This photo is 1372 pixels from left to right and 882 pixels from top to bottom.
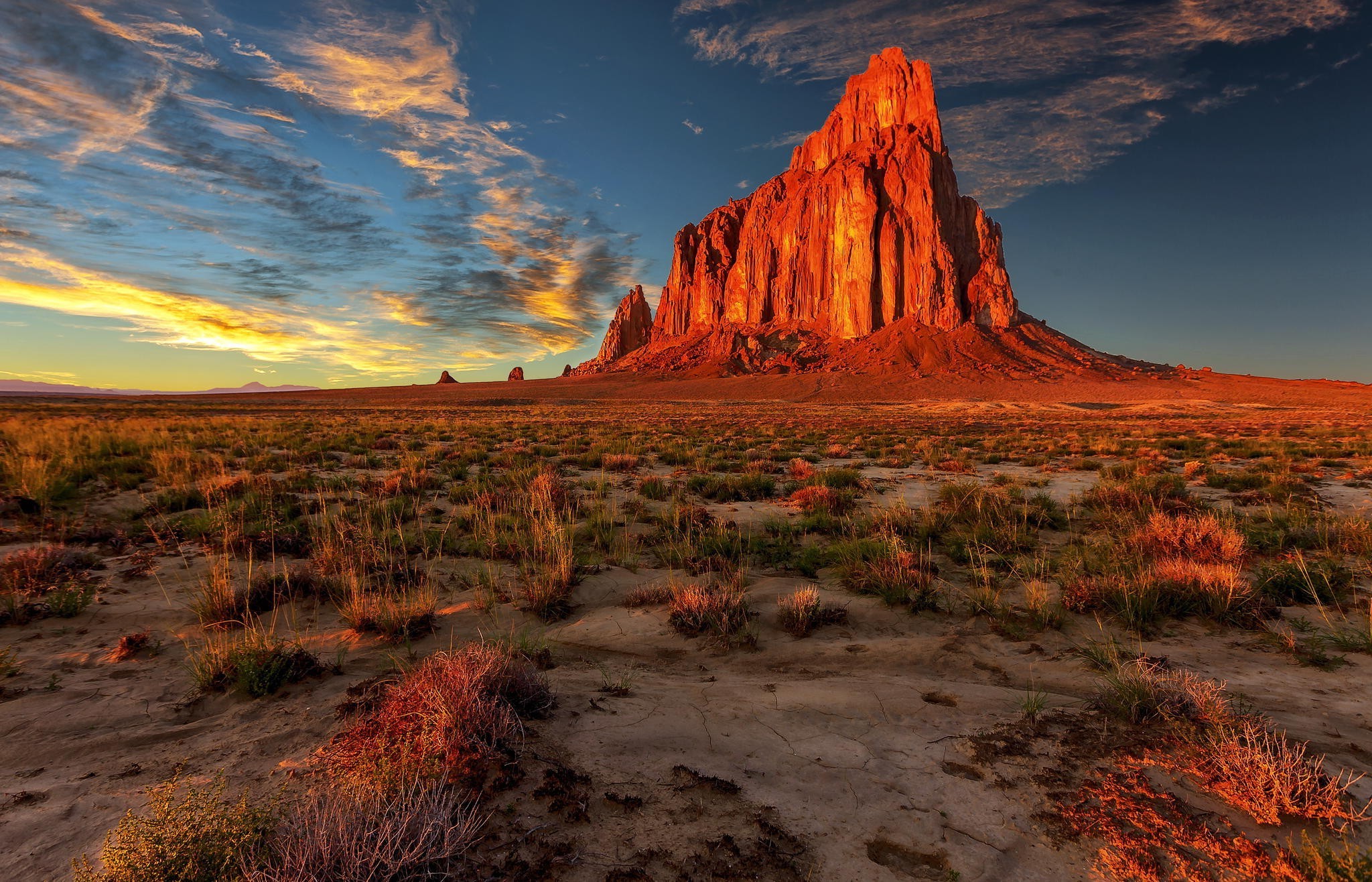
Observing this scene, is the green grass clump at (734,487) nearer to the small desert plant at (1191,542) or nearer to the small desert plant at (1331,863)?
the small desert plant at (1191,542)

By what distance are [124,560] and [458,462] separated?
761cm

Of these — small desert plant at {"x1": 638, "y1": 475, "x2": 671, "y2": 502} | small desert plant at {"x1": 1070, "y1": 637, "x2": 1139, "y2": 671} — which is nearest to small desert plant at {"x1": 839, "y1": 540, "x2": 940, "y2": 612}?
small desert plant at {"x1": 1070, "y1": 637, "x2": 1139, "y2": 671}

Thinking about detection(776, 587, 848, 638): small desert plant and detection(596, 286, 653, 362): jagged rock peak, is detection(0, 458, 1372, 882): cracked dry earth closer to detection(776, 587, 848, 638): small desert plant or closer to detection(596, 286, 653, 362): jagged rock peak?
detection(776, 587, 848, 638): small desert plant

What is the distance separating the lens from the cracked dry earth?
7.18 ft

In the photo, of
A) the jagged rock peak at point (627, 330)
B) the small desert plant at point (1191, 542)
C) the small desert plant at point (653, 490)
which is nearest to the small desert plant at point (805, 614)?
the small desert plant at point (1191, 542)

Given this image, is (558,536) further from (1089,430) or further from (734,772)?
(1089,430)

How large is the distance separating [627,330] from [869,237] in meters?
86.7

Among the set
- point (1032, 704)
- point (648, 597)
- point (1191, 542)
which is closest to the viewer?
point (1032, 704)

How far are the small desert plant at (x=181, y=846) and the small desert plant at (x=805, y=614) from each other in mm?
3671

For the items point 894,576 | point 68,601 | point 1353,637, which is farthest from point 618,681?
point 1353,637

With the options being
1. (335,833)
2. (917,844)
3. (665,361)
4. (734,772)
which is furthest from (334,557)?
(665,361)

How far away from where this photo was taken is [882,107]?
141 m

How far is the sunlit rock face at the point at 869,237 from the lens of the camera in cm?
12031

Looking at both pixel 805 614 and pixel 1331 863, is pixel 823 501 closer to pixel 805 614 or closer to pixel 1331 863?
pixel 805 614
